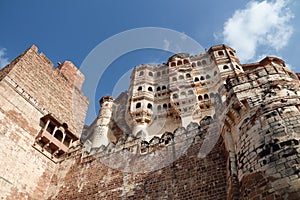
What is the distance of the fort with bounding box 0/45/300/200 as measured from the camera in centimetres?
616

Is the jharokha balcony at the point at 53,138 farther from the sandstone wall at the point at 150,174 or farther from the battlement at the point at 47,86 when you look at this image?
the sandstone wall at the point at 150,174

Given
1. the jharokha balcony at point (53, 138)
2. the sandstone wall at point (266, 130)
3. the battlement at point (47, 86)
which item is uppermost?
the battlement at point (47, 86)

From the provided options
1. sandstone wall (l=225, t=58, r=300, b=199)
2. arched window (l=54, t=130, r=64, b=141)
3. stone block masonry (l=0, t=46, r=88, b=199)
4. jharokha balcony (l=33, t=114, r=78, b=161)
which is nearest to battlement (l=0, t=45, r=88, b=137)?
stone block masonry (l=0, t=46, r=88, b=199)

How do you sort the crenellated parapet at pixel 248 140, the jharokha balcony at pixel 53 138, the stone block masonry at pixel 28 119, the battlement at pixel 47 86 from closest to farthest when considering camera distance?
the crenellated parapet at pixel 248 140 < the stone block masonry at pixel 28 119 < the jharokha balcony at pixel 53 138 < the battlement at pixel 47 86

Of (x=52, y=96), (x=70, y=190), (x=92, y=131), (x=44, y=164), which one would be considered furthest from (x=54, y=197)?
(x=92, y=131)

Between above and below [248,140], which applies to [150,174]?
above

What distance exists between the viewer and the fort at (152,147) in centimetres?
616

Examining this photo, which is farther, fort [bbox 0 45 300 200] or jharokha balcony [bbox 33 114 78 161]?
jharokha balcony [bbox 33 114 78 161]

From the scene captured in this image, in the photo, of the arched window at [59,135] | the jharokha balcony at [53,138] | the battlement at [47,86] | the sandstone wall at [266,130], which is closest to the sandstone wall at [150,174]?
the jharokha balcony at [53,138]

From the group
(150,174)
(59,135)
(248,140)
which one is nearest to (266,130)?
(248,140)

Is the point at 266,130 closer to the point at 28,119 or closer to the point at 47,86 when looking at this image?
the point at 28,119

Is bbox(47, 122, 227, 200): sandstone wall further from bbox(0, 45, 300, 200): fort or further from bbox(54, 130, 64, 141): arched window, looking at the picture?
bbox(54, 130, 64, 141): arched window

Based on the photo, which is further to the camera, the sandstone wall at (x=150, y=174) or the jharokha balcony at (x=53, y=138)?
Answer: the jharokha balcony at (x=53, y=138)

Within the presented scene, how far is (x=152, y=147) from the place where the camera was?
34.3ft
